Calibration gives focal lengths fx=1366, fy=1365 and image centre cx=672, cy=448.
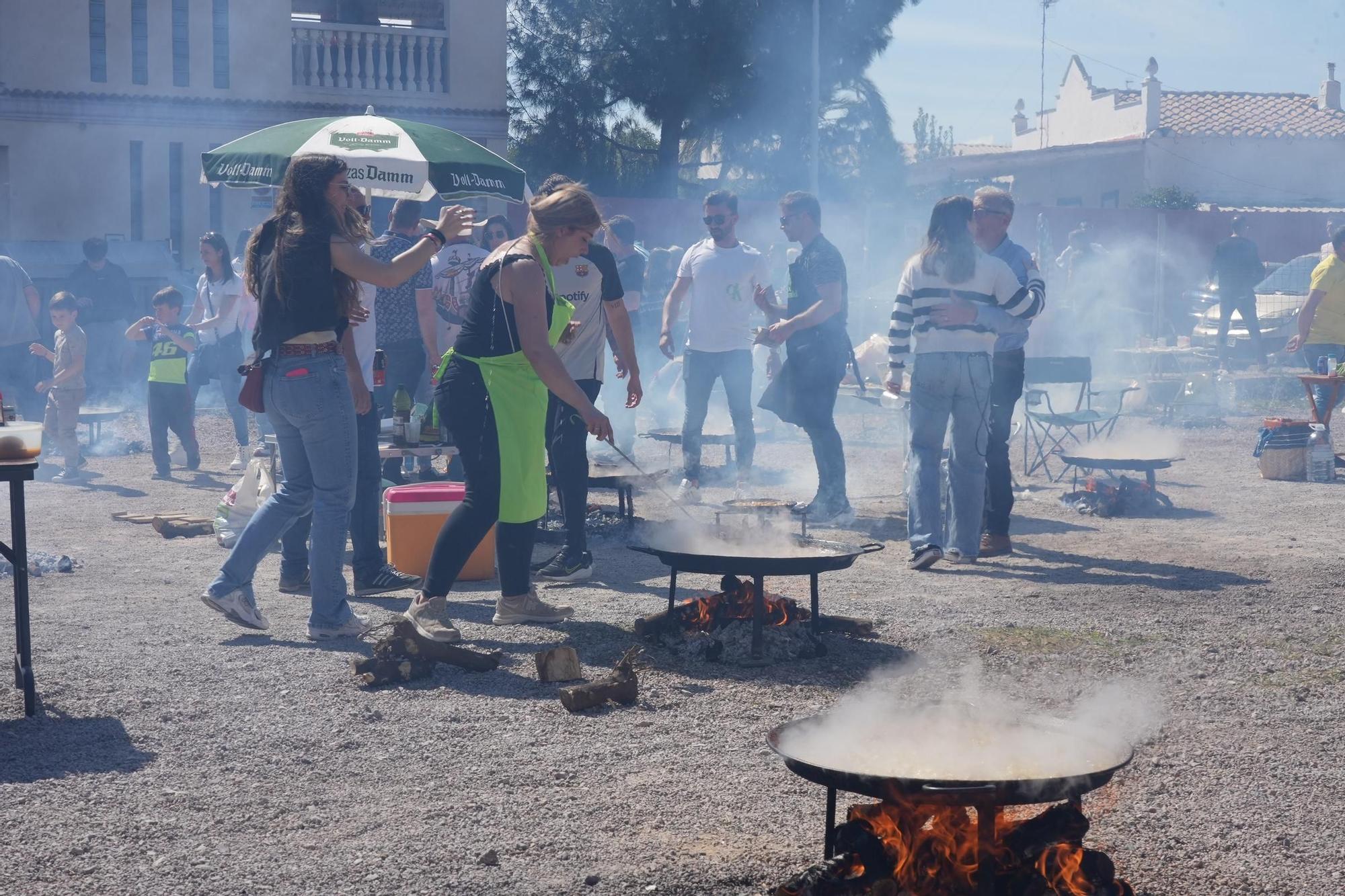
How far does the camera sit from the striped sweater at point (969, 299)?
733 centimetres

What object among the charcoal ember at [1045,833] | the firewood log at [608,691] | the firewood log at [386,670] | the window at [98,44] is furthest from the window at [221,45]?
the charcoal ember at [1045,833]

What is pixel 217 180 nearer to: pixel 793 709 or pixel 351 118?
pixel 351 118

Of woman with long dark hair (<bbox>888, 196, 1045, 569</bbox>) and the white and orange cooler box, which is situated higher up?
woman with long dark hair (<bbox>888, 196, 1045, 569</bbox>)

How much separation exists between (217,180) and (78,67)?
14011mm

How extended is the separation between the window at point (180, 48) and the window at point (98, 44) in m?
1.02

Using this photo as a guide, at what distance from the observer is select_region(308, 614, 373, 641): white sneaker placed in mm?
5793

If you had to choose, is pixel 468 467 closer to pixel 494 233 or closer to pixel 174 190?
pixel 494 233

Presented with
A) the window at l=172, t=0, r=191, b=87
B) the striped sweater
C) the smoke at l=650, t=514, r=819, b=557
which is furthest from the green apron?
the window at l=172, t=0, r=191, b=87

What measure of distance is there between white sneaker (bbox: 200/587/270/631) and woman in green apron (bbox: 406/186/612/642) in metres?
0.69

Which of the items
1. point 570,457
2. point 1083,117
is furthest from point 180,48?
point 1083,117

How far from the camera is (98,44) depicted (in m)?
21.8

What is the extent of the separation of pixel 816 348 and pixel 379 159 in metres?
3.16

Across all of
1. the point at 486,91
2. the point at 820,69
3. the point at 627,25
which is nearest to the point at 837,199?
the point at 820,69

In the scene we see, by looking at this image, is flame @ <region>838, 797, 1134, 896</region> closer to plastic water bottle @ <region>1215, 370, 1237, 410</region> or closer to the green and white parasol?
the green and white parasol
